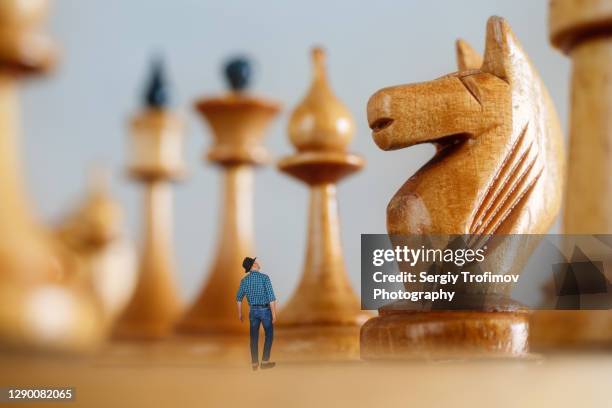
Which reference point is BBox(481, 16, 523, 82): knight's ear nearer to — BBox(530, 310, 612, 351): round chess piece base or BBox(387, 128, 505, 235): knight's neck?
BBox(387, 128, 505, 235): knight's neck

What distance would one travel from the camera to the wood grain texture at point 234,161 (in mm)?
1050

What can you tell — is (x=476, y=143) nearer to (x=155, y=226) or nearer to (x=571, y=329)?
(x=571, y=329)

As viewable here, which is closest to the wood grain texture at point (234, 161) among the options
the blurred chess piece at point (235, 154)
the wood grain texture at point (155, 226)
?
the blurred chess piece at point (235, 154)

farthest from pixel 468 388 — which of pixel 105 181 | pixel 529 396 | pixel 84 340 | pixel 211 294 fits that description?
pixel 105 181

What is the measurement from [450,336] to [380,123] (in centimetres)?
14

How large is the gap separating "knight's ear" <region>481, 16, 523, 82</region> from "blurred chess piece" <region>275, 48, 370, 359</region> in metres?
0.25

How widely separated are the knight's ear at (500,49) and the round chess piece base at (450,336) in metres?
0.15

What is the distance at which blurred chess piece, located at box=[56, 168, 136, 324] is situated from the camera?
1318 millimetres

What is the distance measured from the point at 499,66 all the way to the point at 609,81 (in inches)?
10.4

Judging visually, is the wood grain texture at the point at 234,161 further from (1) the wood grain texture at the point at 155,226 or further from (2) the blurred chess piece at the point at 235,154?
(1) the wood grain texture at the point at 155,226

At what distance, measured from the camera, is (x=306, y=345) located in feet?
2.41

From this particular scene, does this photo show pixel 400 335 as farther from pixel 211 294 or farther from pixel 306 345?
pixel 211 294

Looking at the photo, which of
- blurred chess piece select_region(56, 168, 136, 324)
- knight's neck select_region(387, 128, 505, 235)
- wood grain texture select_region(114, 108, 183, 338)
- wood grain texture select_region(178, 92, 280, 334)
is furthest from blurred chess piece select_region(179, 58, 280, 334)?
knight's neck select_region(387, 128, 505, 235)

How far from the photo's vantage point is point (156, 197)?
4.01 feet
